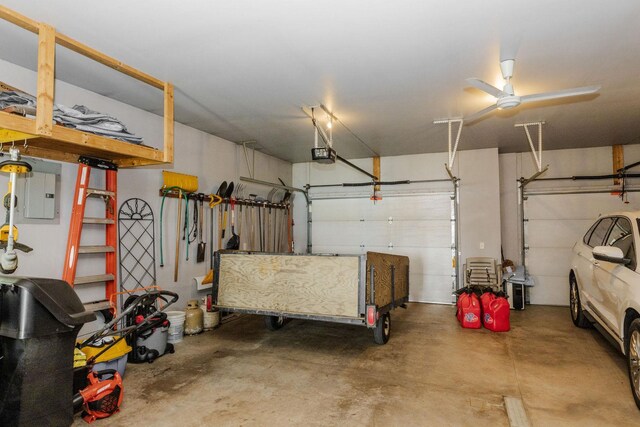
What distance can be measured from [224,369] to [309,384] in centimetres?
96

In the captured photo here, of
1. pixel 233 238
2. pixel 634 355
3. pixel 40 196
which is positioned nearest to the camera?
pixel 634 355

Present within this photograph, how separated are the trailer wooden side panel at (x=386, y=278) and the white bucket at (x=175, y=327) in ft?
8.10

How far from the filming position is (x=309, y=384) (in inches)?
132

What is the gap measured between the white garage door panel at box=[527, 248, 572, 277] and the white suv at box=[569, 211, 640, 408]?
227 cm

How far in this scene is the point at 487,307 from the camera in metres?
5.18

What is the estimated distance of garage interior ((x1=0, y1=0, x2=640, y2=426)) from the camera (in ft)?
8.94

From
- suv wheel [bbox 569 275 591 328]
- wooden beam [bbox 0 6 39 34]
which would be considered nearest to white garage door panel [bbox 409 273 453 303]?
suv wheel [bbox 569 275 591 328]

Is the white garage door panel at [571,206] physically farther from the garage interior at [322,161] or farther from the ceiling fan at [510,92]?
the ceiling fan at [510,92]

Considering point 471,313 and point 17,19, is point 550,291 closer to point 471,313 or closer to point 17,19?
point 471,313

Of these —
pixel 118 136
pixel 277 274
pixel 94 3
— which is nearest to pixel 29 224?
pixel 118 136

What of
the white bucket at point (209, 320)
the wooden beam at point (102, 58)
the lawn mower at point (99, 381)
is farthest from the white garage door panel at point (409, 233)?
the lawn mower at point (99, 381)

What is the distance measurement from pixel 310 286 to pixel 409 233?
4.08 meters

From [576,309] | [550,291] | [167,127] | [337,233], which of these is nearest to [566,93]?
[576,309]

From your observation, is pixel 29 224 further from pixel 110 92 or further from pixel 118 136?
pixel 110 92
